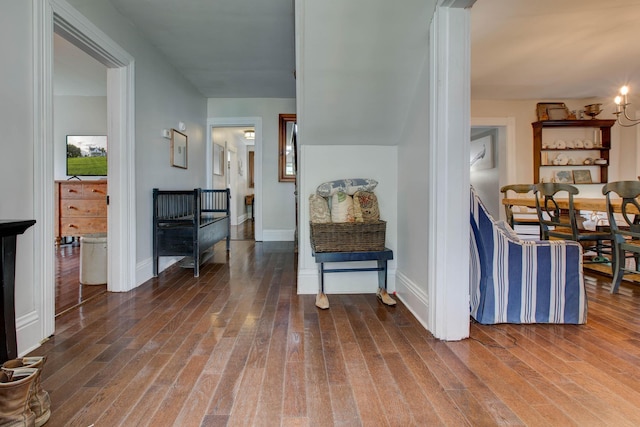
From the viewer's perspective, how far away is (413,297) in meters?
2.17

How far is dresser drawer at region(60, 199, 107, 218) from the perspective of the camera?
13.5 feet

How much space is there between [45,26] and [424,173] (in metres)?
2.34

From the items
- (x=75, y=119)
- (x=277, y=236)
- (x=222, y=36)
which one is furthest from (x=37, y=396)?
(x=75, y=119)

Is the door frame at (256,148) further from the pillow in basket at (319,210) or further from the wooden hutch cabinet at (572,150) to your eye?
the wooden hutch cabinet at (572,150)

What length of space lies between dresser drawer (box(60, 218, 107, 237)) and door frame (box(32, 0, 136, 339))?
185 cm

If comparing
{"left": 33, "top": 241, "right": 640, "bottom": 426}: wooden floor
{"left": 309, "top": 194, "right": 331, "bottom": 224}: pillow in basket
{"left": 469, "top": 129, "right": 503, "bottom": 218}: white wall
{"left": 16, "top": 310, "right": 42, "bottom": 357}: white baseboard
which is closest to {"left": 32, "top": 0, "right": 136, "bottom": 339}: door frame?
{"left": 16, "top": 310, "right": 42, "bottom": 357}: white baseboard

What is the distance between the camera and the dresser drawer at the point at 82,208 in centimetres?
412

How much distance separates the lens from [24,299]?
1.66m

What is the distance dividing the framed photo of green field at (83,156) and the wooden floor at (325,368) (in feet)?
11.2

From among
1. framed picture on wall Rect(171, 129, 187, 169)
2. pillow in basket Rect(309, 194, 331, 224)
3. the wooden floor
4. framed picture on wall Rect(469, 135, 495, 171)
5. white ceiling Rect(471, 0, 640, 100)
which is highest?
white ceiling Rect(471, 0, 640, 100)

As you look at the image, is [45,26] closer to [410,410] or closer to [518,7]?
[410,410]

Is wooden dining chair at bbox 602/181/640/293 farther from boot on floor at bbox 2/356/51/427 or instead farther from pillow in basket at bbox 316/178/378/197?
boot on floor at bbox 2/356/51/427

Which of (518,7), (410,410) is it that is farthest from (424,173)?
(518,7)

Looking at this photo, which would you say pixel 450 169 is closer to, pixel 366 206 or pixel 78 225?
pixel 366 206
